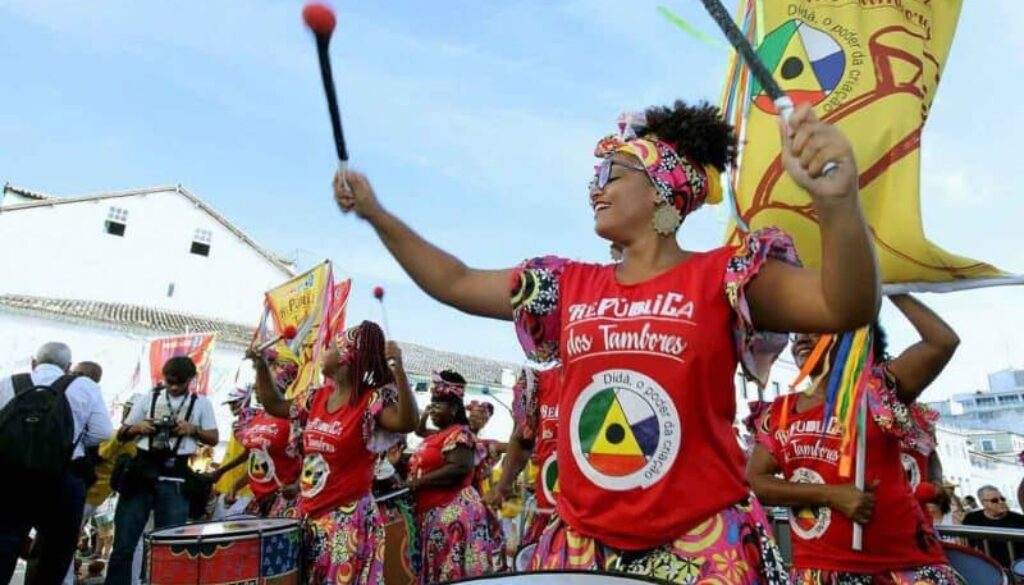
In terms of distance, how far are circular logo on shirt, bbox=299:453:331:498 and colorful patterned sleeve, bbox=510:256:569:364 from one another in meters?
2.91

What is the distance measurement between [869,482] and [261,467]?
16.6 feet

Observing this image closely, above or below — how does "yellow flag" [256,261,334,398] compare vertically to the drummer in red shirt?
above

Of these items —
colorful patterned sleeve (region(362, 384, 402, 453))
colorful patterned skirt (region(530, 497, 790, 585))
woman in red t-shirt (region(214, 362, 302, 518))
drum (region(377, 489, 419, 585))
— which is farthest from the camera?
woman in red t-shirt (region(214, 362, 302, 518))

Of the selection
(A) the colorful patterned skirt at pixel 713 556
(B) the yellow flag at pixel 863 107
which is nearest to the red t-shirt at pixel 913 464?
(B) the yellow flag at pixel 863 107

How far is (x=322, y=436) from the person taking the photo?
4.78 metres

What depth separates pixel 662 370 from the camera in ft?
6.18

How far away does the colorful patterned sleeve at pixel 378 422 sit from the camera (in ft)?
15.7

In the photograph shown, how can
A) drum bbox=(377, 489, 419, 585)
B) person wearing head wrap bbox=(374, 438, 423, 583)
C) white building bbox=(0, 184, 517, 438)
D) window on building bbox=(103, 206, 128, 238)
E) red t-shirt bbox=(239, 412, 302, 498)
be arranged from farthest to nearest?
window on building bbox=(103, 206, 128, 238), white building bbox=(0, 184, 517, 438), red t-shirt bbox=(239, 412, 302, 498), person wearing head wrap bbox=(374, 438, 423, 583), drum bbox=(377, 489, 419, 585)

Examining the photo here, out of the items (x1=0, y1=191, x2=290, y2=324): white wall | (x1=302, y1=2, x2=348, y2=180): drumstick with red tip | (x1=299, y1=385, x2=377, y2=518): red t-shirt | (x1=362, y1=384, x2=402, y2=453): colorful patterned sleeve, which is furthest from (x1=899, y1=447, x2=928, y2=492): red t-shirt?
(x1=0, y1=191, x2=290, y2=324): white wall

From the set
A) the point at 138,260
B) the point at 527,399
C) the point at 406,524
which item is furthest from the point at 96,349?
the point at 527,399

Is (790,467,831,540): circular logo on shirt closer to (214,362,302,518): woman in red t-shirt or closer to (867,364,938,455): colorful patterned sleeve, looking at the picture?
(867,364,938,455): colorful patterned sleeve

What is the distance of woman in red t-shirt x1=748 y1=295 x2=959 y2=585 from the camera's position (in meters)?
2.88

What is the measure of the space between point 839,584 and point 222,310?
108ft

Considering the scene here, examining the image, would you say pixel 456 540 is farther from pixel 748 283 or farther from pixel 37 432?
pixel 748 283
